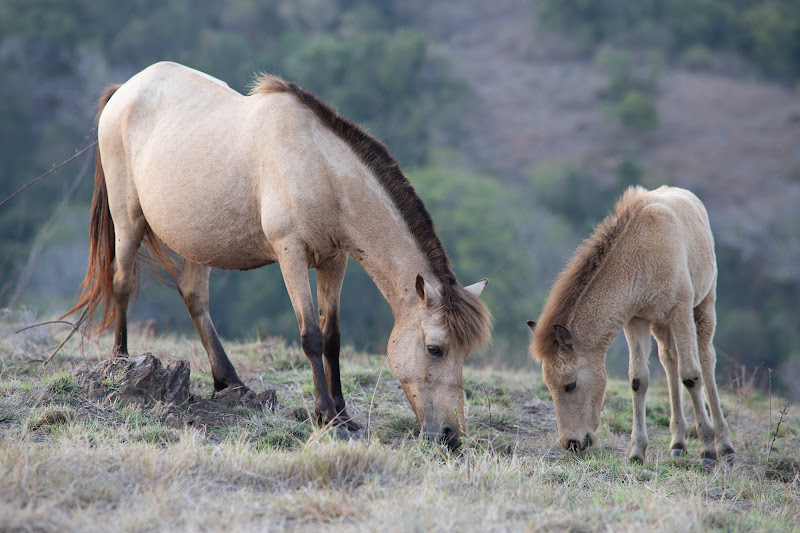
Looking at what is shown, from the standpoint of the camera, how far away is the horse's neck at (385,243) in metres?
4.54

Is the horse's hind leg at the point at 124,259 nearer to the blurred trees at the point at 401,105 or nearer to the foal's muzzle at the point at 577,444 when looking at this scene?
the foal's muzzle at the point at 577,444

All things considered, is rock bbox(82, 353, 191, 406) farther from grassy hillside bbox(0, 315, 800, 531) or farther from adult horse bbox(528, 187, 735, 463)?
adult horse bbox(528, 187, 735, 463)

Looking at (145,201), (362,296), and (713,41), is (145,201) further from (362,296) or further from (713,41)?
(713,41)

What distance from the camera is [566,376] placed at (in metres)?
4.87

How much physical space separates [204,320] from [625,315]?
3.29m

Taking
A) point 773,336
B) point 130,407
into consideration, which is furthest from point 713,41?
point 130,407

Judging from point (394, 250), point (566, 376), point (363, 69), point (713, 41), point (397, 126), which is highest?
point (713, 41)

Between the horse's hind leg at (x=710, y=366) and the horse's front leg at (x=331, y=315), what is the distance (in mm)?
2809

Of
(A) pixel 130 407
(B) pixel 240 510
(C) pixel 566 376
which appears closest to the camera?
(B) pixel 240 510

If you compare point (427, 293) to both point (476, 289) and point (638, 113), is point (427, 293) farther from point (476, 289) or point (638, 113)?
point (638, 113)

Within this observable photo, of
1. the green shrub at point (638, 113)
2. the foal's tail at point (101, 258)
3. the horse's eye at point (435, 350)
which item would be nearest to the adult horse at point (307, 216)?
the horse's eye at point (435, 350)

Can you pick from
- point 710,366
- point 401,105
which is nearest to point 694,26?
point 401,105

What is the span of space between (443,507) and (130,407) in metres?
2.25

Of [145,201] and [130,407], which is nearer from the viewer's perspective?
[130,407]
